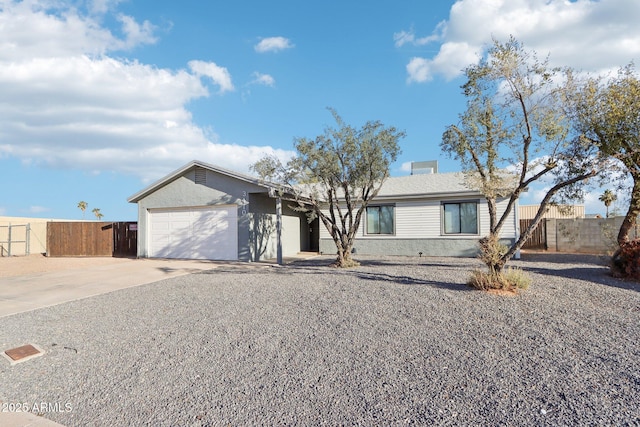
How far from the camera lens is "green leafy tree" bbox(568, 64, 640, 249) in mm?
9117

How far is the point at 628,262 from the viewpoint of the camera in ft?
29.0

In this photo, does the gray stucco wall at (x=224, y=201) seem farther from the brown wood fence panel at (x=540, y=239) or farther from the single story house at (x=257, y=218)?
the brown wood fence panel at (x=540, y=239)

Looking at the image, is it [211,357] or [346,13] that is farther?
[346,13]

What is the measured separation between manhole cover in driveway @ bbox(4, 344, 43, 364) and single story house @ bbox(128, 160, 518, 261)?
897 cm

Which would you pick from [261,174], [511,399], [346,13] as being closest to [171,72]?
[261,174]

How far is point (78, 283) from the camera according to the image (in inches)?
401

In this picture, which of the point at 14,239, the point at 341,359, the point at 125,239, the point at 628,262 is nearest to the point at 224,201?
the point at 125,239

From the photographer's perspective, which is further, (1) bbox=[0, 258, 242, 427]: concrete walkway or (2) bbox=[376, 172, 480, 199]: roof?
(2) bbox=[376, 172, 480, 199]: roof

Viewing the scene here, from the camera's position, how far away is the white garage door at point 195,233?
15133mm

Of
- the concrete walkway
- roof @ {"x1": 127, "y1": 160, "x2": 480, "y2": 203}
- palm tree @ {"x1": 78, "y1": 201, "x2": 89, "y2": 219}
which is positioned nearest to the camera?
the concrete walkway

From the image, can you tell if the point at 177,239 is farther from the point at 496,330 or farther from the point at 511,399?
the point at 511,399

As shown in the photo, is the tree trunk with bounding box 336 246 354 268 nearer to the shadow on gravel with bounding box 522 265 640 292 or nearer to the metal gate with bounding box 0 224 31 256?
the shadow on gravel with bounding box 522 265 640 292

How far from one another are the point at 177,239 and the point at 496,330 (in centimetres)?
1439

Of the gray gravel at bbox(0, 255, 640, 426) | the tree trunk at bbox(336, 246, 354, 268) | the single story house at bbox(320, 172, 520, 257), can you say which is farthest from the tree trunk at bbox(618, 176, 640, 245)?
the tree trunk at bbox(336, 246, 354, 268)
